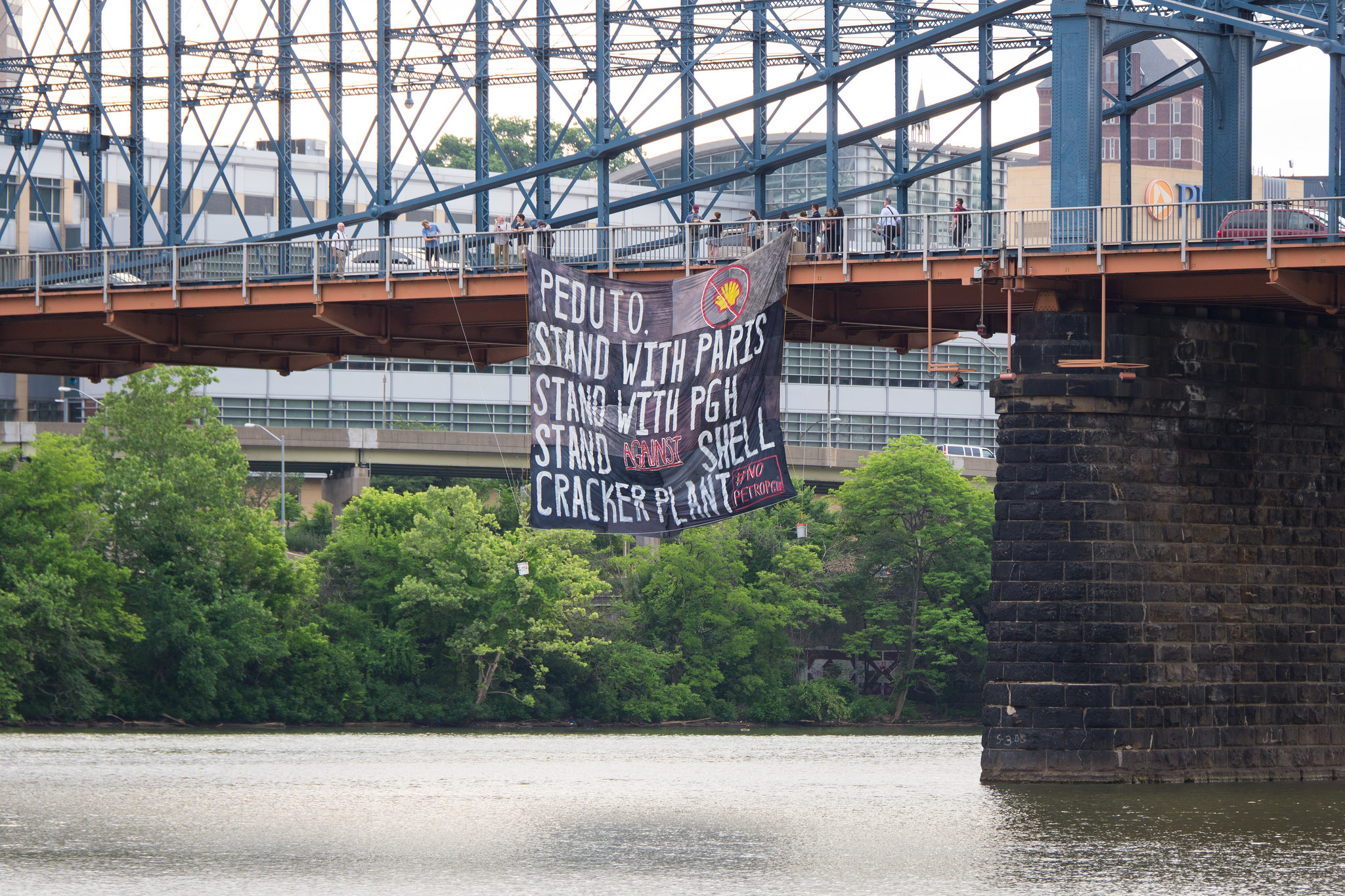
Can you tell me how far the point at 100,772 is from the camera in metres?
64.5

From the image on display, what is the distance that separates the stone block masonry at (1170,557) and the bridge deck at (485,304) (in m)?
1.70

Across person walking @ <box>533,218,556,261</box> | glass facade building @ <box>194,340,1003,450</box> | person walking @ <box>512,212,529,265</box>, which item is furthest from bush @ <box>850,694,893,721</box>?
person walking @ <box>533,218,556,261</box>

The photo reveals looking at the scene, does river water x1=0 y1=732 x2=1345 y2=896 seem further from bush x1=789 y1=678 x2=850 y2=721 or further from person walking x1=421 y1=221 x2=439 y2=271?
bush x1=789 y1=678 x2=850 y2=721

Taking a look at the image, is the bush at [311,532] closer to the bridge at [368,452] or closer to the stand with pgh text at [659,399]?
the bridge at [368,452]

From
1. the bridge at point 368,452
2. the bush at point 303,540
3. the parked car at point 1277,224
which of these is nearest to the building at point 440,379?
the bridge at point 368,452

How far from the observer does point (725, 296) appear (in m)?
58.3

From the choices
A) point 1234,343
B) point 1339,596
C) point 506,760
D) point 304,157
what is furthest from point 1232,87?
point 304,157

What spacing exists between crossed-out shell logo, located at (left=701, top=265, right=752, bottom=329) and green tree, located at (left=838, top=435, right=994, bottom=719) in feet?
211

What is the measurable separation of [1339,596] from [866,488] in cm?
6421

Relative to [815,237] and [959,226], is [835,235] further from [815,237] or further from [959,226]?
[959,226]

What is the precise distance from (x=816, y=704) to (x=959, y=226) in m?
60.8

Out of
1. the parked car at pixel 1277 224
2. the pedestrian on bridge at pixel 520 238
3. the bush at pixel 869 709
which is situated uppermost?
the pedestrian on bridge at pixel 520 238

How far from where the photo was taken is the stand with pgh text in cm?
5712

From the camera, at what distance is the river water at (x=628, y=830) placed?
132 feet
